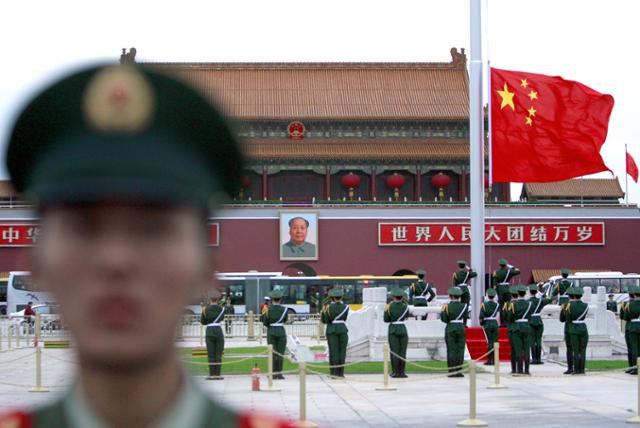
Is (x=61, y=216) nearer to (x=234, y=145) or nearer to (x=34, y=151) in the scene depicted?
(x=34, y=151)

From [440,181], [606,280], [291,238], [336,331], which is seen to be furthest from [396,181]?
[336,331]

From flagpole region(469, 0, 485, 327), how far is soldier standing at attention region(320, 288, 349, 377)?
290 centimetres

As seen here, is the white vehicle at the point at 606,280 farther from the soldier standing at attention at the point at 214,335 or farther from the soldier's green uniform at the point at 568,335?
the soldier standing at attention at the point at 214,335

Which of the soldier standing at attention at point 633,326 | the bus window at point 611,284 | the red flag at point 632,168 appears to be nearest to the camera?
the soldier standing at attention at point 633,326

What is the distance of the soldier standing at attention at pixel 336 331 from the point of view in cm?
1808

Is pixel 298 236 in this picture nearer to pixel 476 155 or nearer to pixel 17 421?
pixel 476 155

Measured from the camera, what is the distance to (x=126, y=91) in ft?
4.37

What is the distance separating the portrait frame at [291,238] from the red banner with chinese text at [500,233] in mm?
2404

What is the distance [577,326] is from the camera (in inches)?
714

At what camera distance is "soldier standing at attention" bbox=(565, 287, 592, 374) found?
1814cm

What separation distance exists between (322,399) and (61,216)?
14.0m

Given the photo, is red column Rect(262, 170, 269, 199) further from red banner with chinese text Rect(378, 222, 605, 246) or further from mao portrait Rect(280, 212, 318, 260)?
red banner with chinese text Rect(378, 222, 605, 246)

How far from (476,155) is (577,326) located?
3.68m

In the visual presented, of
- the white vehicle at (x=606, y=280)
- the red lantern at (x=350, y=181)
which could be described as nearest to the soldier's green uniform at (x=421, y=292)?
the white vehicle at (x=606, y=280)
